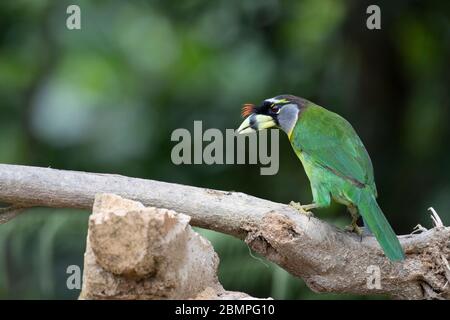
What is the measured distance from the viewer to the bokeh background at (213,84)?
5852mm

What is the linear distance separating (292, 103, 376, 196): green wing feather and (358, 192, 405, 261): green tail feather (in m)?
0.09

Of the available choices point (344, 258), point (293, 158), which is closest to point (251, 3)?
point (293, 158)

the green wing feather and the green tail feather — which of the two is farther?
the green wing feather

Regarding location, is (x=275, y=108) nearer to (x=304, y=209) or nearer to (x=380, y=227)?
(x=304, y=209)

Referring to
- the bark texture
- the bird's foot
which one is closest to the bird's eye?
the bird's foot

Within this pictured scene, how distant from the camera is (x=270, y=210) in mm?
3035

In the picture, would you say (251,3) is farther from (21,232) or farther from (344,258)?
(344,258)

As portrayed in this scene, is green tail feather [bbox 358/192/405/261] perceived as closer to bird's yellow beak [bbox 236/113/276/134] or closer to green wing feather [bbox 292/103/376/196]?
green wing feather [bbox 292/103/376/196]

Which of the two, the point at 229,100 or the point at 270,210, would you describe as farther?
the point at 229,100

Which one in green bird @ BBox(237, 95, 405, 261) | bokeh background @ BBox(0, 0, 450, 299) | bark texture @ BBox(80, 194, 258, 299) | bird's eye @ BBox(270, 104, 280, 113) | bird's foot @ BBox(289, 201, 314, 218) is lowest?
bark texture @ BBox(80, 194, 258, 299)

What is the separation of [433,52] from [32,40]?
3181 millimetres

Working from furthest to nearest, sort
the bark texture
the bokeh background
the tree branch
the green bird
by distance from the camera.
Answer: the bokeh background, the green bird, the tree branch, the bark texture

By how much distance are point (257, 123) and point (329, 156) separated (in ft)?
1.36

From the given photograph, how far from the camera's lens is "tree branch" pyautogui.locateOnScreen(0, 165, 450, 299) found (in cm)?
302
